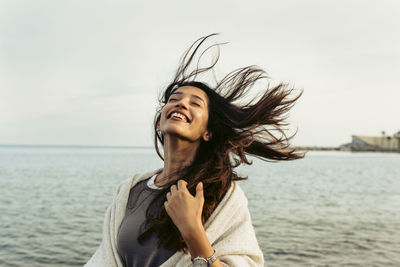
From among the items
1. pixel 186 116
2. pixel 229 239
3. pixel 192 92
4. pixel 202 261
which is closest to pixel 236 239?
pixel 229 239

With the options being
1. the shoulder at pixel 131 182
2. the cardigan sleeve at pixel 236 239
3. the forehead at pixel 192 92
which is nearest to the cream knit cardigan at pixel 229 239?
the cardigan sleeve at pixel 236 239

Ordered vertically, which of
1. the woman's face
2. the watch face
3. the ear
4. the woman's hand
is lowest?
the watch face

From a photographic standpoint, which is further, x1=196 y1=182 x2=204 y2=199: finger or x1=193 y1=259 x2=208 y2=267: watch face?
x1=196 y1=182 x2=204 y2=199: finger

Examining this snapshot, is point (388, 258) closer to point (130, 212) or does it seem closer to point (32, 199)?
point (130, 212)

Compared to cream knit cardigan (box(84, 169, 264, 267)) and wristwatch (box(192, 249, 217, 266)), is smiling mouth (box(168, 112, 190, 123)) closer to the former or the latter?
cream knit cardigan (box(84, 169, 264, 267))

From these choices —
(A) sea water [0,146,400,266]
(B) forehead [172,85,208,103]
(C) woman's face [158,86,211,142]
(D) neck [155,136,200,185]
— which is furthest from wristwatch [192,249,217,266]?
(A) sea water [0,146,400,266]

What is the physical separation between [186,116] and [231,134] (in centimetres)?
37

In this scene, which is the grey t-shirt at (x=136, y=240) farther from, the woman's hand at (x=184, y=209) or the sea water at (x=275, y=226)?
the sea water at (x=275, y=226)

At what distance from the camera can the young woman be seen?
2.27 metres

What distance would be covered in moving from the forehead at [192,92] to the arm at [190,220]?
0.77 meters

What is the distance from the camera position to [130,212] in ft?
8.81

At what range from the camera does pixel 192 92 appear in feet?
9.28

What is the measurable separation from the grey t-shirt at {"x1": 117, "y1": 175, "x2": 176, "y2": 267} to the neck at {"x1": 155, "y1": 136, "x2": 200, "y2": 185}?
109 mm

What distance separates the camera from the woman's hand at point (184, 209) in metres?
2.12
